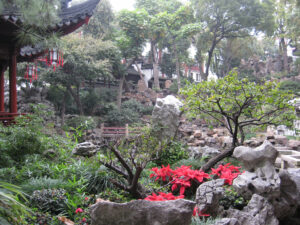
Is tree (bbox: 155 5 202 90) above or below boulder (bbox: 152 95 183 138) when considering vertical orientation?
above

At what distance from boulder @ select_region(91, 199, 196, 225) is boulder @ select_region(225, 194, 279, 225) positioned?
2.22 feet

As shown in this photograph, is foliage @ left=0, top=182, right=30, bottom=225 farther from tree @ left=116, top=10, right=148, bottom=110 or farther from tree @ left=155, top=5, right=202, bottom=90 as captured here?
tree @ left=155, top=5, right=202, bottom=90

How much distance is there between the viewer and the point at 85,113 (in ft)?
52.6

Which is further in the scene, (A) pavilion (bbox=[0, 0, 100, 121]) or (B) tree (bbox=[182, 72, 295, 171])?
(A) pavilion (bbox=[0, 0, 100, 121])

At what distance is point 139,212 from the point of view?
1.77 metres

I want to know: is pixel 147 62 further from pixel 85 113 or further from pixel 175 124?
pixel 175 124

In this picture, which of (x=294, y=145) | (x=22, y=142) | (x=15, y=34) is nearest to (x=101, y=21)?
(x=15, y=34)

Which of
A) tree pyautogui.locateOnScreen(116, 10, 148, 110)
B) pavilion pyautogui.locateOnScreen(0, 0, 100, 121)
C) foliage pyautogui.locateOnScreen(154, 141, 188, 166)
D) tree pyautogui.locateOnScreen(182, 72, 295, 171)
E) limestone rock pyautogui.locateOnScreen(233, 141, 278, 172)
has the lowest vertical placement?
foliage pyautogui.locateOnScreen(154, 141, 188, 166)

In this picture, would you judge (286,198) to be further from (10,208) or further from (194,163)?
(10,208)

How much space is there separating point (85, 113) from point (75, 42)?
437 cm

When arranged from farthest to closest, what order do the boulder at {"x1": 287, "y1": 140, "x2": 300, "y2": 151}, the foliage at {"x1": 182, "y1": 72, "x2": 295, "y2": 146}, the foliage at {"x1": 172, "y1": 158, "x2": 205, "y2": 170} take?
the boulder at {"x1": 287, "y1": 140, "x2": 300, "y2": 151} → the foliage at {"x1": 172, "y1": 158, "x2": 205, "y2": 170} → the foliage at {"x1": 182, "y1": 72, "x2": 295, "y2": 146}

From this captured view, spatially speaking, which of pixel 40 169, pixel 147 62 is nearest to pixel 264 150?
pixel 40 169

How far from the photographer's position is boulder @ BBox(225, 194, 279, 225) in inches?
85.3

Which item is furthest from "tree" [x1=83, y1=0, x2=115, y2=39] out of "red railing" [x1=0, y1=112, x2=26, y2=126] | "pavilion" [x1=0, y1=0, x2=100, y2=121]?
"red railing" [x1=0, y1=112, x2=26, y2=126]
